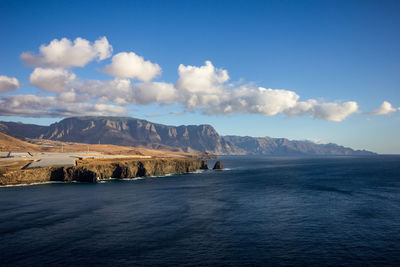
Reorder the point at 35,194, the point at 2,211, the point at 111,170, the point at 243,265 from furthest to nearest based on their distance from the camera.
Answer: the point at 111,170 → the point at 35,194 → the point at 2,211 → the point at 243,265

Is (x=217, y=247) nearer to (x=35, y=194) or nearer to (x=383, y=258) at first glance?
(x=383, y=258)

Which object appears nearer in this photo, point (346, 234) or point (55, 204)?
point (346, 234)

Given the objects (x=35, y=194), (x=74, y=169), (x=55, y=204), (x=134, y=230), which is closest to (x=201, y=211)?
(x=134, y=230)

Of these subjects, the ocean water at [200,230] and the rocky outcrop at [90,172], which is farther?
the rocky outcrop at [90,172]

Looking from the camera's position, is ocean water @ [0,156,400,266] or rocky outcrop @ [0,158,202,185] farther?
rocky outcrop @ [0,158,202,185]

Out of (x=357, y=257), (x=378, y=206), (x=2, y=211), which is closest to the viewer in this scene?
(x=357, y=257)

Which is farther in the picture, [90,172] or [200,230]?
[90,172]

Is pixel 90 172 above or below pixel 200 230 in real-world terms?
above
